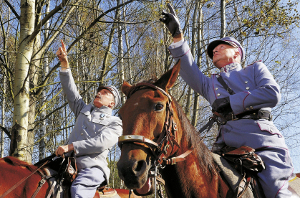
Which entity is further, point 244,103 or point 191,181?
point 244,103

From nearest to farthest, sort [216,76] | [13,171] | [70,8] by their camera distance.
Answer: [216,76] → [13,171] → [70,8]

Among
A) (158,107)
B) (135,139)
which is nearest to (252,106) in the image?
(158,107)

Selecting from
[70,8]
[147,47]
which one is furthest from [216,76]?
[147,47]

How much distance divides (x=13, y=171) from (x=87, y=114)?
121cm

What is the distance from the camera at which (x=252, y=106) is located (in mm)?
2445

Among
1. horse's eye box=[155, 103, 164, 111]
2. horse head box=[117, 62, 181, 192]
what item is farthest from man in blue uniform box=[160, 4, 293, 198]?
horse's eye box=[155, 103, 164, 111]

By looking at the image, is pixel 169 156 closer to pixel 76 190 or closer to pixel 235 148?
pixel 235 148

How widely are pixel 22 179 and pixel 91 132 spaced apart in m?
1.08

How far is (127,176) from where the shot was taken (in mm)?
1777

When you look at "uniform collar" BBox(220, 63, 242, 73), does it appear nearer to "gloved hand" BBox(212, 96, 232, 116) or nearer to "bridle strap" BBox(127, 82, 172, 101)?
"gloved hand" BBox(212, 96, 232, 116)

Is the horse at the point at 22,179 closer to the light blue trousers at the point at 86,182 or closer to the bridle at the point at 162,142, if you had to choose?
the light blue trousers at the point at 86,182

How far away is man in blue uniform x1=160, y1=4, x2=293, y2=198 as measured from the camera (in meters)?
2.38

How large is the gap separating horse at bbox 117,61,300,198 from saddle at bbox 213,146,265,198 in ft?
0.19

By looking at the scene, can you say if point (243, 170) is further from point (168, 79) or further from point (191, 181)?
point (168, 79)
